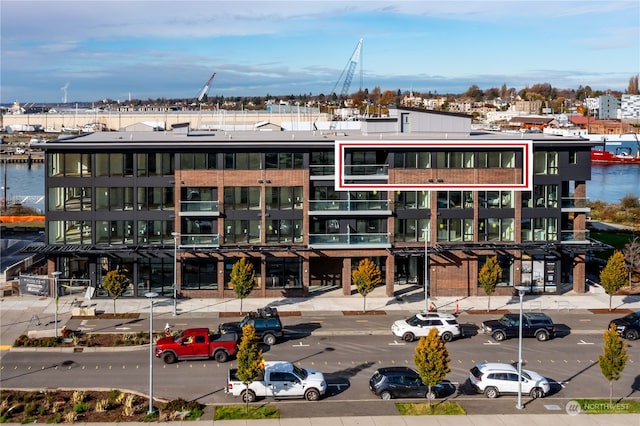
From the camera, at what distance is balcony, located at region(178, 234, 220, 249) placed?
2068 inches

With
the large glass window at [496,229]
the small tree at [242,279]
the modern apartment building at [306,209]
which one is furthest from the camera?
the large glass window at [496,229]

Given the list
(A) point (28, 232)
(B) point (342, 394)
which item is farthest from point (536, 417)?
(A) point (28, 232)

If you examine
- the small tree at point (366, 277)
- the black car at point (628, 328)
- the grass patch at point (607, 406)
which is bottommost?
the grass patch at point (607, 406)

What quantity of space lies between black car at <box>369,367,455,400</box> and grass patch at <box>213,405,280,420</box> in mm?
4579

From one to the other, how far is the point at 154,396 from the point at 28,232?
46.2 meters

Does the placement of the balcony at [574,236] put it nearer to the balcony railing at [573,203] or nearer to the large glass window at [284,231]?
the balcony railing at [573,203]

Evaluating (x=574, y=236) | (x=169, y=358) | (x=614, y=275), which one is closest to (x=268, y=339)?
(x=169, y=358)

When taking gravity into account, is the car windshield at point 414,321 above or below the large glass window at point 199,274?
below

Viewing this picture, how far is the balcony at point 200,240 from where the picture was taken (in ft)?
172

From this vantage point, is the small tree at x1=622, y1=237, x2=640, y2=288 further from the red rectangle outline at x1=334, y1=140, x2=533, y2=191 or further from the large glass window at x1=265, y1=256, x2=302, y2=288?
the large glass window at x1=265, y1=256, x2=302, y2=288

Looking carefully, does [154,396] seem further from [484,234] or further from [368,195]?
[484,234]

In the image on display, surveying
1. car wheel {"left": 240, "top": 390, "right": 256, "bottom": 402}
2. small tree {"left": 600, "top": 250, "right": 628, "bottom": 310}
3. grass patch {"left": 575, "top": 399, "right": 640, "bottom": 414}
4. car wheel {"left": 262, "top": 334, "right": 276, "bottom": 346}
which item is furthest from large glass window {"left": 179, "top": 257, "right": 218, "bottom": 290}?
grass patch {"left": 575, "top": 399, "right": 640, "bottom": 414}

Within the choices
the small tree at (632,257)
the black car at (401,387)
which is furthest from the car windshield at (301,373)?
the small tree at (632,257)

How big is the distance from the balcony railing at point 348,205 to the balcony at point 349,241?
1664 millimetres
